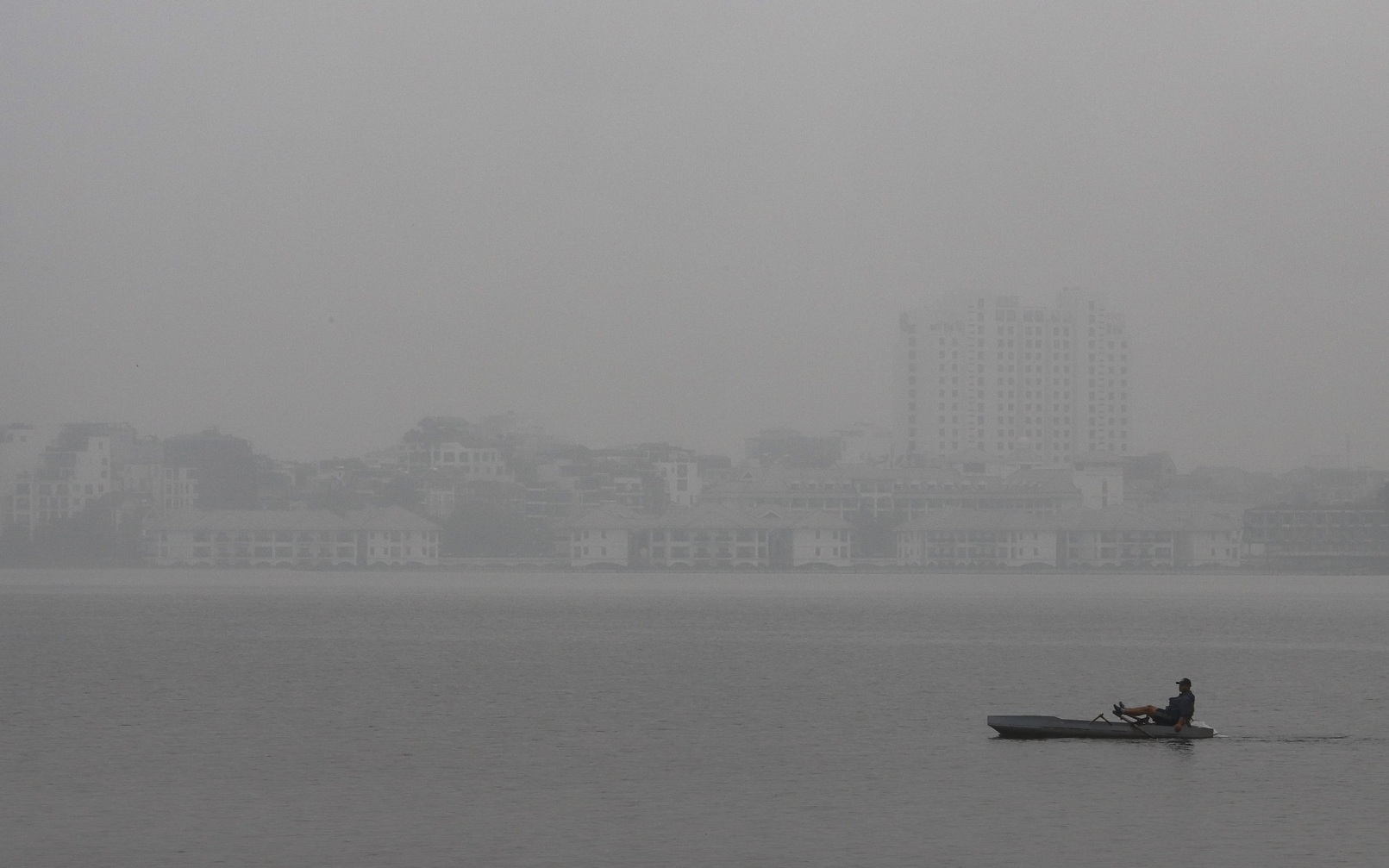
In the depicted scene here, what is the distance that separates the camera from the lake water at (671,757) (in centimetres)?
3441

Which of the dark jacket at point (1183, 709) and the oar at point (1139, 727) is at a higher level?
the dark jacket at point (1183, 709)

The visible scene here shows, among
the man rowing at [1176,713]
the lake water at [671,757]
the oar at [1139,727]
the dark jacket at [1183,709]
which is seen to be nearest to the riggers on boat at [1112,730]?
the oar at [1139,727]

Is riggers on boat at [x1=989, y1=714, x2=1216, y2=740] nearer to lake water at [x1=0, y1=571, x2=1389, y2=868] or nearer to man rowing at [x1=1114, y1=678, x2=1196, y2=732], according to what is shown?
man rowing at [x1=1114, y1=678, x2=1196, y2=732]

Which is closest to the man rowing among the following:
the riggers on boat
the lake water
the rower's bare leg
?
the rower's bare leg

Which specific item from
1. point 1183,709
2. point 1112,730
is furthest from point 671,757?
point 1183,709

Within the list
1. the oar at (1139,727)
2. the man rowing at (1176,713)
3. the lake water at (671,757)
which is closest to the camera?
the lake water at (671,757)

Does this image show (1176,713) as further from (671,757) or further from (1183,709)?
(671,757)

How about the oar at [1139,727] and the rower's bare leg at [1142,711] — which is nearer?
the rower's bare leg at [1142,711]

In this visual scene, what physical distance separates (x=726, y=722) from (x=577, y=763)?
36.7 ft

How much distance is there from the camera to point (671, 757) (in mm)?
46719

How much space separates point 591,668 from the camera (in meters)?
79.0

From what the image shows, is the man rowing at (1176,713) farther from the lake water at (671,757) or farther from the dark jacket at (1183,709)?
the lake water at (671,757)

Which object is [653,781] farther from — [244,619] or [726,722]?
[244,619]

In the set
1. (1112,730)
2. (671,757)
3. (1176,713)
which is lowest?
(671,757)
